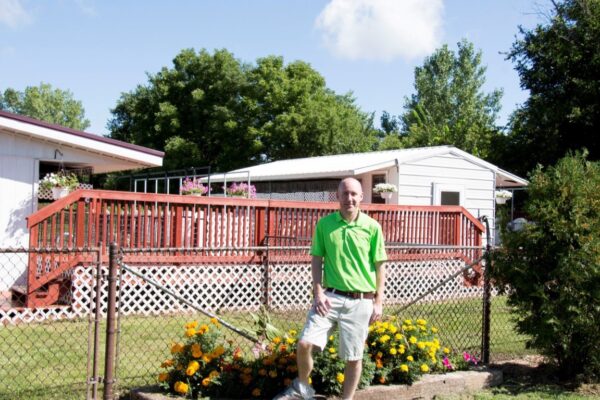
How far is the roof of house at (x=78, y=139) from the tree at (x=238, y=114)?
2301 centimetres

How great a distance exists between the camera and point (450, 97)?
47438 mm

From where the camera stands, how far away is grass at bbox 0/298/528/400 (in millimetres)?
5352

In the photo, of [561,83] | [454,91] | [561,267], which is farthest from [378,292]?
[454,91]

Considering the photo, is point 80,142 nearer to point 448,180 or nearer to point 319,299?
point 319,299

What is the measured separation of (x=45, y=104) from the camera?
63.1 metres

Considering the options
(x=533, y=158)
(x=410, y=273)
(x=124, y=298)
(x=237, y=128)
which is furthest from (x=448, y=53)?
(x=124, y=298)

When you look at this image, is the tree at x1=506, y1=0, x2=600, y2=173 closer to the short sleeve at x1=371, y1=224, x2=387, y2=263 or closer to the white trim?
the white trim

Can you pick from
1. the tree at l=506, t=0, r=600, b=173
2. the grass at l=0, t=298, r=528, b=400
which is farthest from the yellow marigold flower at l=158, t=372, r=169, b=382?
the tree at l=506, t=0, r=600, b=173

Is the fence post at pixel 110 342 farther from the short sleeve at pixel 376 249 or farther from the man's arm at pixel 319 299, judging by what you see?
the short sleeve at pixel 376 249

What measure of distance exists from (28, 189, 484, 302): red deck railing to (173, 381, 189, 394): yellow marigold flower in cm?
341

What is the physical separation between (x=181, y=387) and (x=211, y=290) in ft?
18.5

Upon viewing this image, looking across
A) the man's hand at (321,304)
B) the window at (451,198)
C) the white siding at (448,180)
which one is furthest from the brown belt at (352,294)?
the window at (451,198)

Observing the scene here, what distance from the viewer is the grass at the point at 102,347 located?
535 cm

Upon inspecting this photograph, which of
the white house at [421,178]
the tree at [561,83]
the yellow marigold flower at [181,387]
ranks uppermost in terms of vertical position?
the tree at [561,83]
